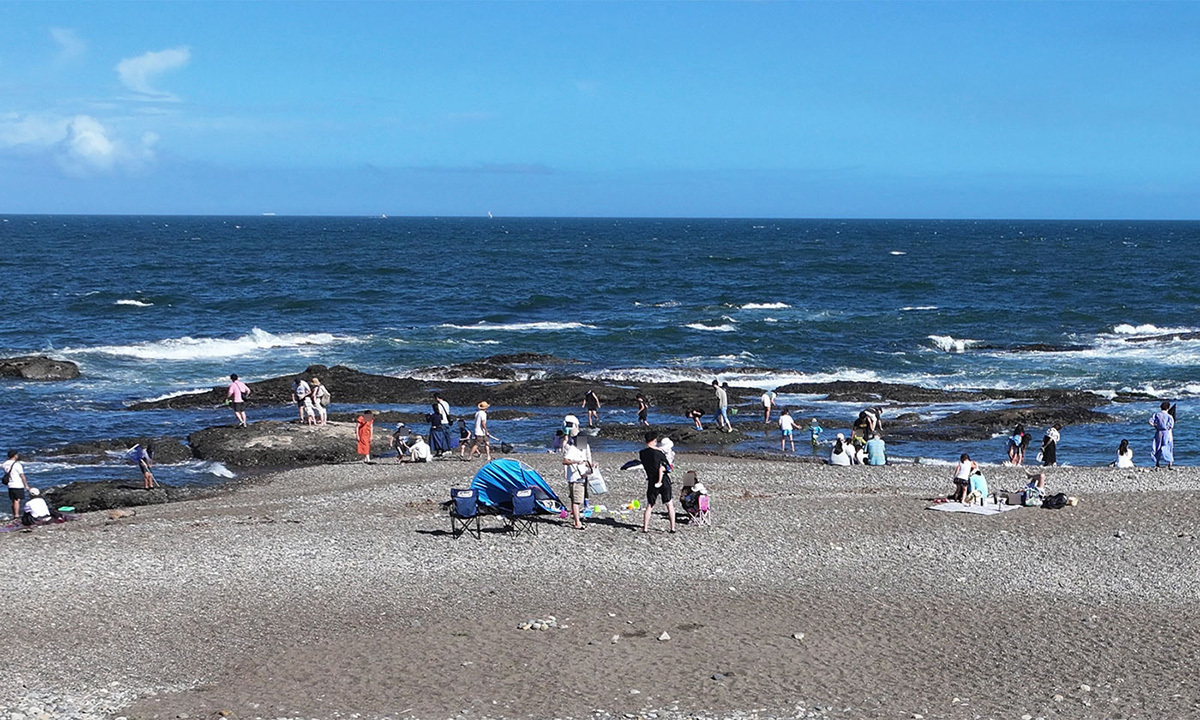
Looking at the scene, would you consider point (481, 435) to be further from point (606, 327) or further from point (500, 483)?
point (606, 327)

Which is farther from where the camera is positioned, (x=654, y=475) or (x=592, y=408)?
(x=592, y=408)

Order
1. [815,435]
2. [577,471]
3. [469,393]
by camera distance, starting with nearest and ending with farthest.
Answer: [577,471] < [815,435] < [469,393]

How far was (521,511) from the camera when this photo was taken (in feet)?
62.2

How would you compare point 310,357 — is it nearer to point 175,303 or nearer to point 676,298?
point 175,303

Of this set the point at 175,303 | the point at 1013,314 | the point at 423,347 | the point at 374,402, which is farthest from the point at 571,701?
the point at 175,303

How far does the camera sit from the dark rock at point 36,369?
4134 centimetres

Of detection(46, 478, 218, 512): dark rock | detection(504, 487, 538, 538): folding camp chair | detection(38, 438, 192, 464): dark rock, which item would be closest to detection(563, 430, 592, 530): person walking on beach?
detection(504, 487, 538, 538): folding camp chair

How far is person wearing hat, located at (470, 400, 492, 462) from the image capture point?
27.3m

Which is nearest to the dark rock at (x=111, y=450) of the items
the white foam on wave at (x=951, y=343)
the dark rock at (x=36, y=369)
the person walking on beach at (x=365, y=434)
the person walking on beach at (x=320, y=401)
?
the person walking on beach at (x=320, y=401)

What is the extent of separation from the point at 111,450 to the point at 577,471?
15326 millimetres

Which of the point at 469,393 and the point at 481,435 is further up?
the point at 481,435

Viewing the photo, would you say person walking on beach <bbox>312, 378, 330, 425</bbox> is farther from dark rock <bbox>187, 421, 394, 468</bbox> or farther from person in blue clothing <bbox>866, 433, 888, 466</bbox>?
person in blue clothing <bbox>866, 433, 888, 466</bbox>

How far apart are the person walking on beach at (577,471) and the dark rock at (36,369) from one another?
28.7m

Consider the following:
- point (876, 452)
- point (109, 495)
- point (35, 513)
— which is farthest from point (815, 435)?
point (35, 513)
